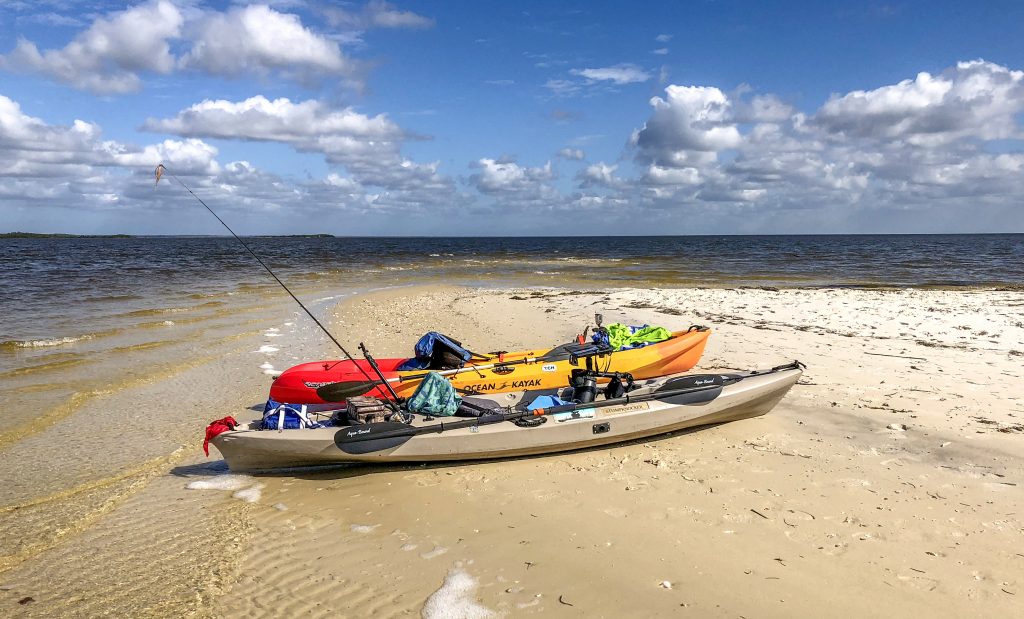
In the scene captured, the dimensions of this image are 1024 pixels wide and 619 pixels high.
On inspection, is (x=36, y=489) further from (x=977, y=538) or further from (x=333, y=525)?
(x=977, y=538)

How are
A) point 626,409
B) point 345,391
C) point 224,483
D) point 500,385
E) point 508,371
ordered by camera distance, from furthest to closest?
point 508,371 < point 500,385 < point 345,391 < point 626,409 < point 224,483

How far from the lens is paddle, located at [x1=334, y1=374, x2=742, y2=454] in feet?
19.2

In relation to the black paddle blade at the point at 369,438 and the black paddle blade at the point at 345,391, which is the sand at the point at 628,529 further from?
the black paddle blade at the point at 345,391

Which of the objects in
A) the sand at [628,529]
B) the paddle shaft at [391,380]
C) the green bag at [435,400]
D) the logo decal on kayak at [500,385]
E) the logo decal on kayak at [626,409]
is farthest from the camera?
the logo decal on kayak at [500,385]

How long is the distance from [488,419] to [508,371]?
6.13 feet

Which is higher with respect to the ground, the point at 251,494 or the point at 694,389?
the point at 694,389

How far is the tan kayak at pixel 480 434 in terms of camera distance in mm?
5832

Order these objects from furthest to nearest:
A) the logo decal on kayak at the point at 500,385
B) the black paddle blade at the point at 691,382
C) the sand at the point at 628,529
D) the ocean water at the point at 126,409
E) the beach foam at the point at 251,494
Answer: the logo decal on kayak at the point at 500,385, the black paddle blade at the point at 691,382, the beach foam at the point at 251,494, the ocean water at the point at 126,409, the sand at the point at 628,529

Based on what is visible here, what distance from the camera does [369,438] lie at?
19.2 ft

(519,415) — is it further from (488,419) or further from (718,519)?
(718,519)

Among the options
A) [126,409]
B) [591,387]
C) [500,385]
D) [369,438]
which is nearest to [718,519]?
[591,387]

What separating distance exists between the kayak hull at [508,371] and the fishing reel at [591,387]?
79 centimetres

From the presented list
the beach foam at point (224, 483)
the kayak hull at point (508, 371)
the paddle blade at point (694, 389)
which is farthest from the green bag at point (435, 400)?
the paddle blade at point (694, 389)

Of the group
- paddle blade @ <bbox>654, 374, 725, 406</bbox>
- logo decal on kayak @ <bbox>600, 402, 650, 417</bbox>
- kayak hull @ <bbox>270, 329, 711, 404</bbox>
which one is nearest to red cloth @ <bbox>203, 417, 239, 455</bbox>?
kayak hull @ <bbox>270, 329, 711, 404</bbox>
